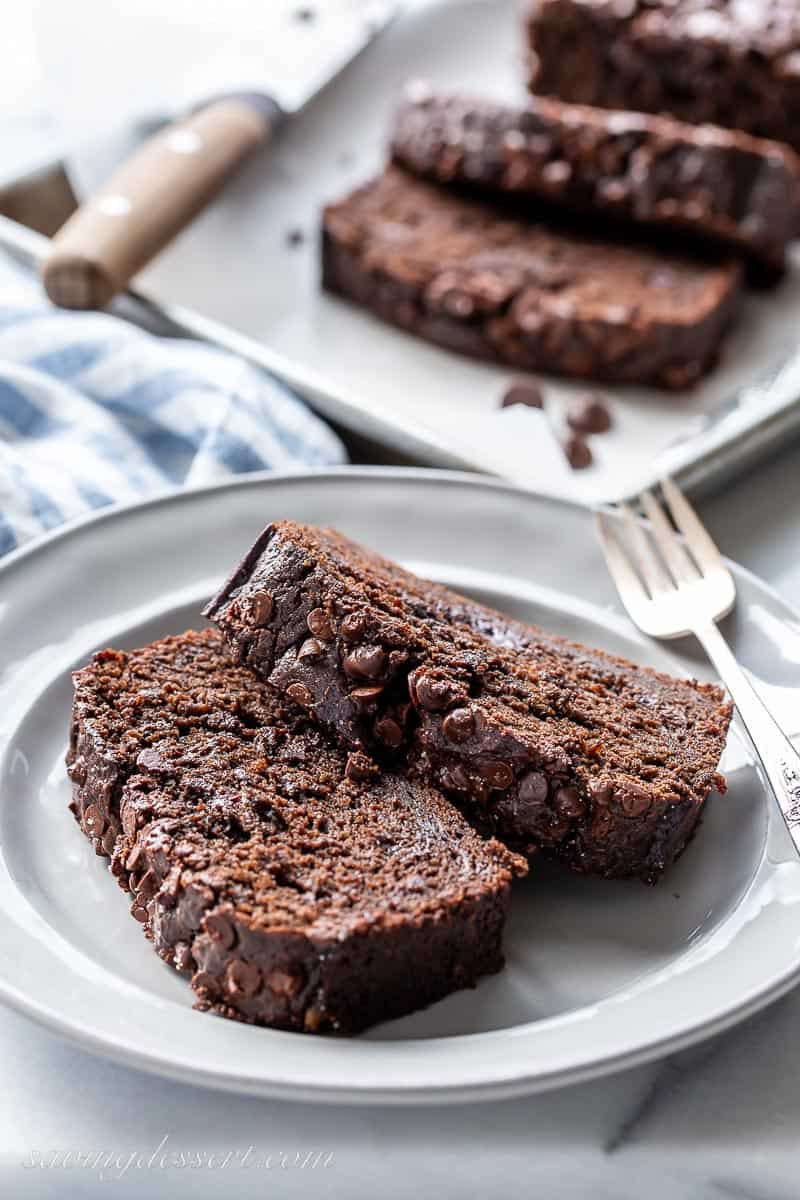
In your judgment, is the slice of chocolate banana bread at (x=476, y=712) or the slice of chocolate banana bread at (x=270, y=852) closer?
the slice of chocolate banana bread at (x=270, y=852)

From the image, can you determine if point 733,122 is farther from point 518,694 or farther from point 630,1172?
Answer: point 630,1172

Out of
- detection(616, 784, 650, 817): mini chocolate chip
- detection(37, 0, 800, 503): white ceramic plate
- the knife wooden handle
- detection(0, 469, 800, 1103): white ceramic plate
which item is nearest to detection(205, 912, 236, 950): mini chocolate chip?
detection(0, 469, 800, 1103): white ceramic plate

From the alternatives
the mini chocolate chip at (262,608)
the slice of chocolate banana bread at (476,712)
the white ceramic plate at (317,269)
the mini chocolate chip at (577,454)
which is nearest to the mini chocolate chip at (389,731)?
the slice of chocolate banana bread at (476,712)

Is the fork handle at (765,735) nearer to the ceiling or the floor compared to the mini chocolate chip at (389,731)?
nearer to the ceiling

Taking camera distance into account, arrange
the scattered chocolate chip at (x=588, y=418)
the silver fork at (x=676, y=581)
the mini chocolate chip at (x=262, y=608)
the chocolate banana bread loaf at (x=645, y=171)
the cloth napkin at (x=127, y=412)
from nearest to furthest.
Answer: the mini chocolate chip at (x=262, y=608), the silver fork at (x=676, y=581), the cloth napkin at (x=127, y=412), the scattered chocolate chip at (x=588, y=418), the chocolate banana bread loaf at (x=645, y=171)

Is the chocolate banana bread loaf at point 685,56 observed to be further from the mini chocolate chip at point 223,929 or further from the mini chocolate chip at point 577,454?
the mini chocolate chip at point 223,929

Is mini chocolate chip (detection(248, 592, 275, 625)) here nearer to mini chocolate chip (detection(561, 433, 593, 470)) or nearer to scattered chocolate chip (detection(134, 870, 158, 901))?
scattered chocolate chip (detection(134, 870, 158, 901))
